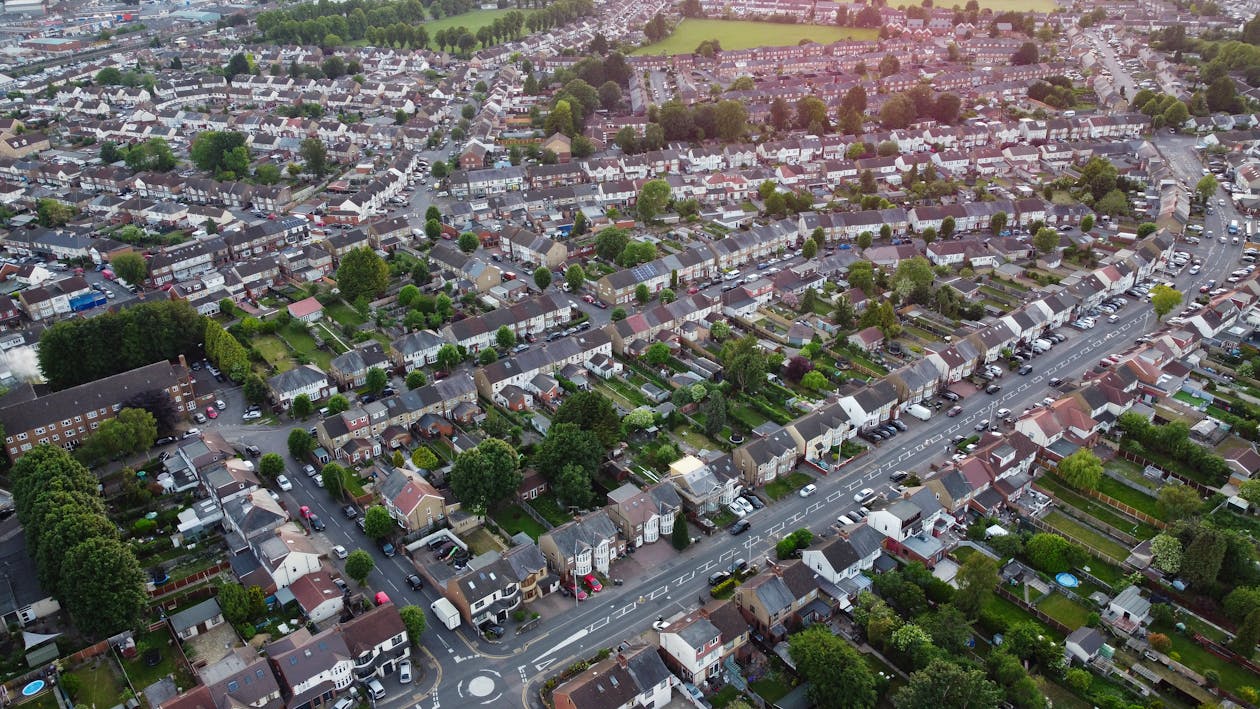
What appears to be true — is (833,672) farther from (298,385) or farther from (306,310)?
(306,310)

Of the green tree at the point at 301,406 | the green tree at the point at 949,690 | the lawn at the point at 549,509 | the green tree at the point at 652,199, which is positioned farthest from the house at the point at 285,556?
the green tree at the point at 652,199

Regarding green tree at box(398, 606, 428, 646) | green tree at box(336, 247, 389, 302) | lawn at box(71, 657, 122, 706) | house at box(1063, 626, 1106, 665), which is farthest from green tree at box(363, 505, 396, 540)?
house at box(1063, 626, 1106, 665)

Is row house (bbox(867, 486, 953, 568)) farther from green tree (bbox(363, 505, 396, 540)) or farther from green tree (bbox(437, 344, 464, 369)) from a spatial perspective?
green tree (bbox(437, 344, 464, 369))

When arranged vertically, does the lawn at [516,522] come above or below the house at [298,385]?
below

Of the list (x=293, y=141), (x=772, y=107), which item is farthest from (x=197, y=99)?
(x=772, y=107)

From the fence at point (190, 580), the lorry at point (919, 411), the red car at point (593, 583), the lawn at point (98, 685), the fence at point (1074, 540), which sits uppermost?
the fence at point (190, 580)

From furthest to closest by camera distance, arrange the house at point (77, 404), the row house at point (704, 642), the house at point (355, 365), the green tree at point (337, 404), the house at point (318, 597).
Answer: the house at point (355, 365) → the green tree at point (337, 404) → the house at point (77, 404) → the house at point (318, 597) → the row house at point (704, 642)

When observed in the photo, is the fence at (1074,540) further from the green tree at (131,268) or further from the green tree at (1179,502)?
the green tree at (131,268)
